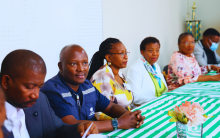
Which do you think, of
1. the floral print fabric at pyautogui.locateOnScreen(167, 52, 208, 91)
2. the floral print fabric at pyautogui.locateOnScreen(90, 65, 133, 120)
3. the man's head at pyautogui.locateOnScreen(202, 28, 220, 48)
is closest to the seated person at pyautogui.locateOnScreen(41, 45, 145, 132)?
the floral print fabric at pyautogui.locateOnScreen(90, 65, 133, 120)

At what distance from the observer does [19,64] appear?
120 cm

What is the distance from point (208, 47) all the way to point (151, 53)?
2247 millimetres

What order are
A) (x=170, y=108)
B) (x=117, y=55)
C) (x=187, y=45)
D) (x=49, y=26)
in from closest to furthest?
(x=170, y=108) → (x=117, y=55) → (x=49, y=26) → (x=187, y=45)

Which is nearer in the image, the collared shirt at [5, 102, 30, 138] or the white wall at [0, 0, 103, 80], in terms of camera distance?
the collared shirt at [5, 102, 30, 138]

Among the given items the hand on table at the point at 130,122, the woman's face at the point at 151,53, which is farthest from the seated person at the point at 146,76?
the hand on table at the point at 130,122

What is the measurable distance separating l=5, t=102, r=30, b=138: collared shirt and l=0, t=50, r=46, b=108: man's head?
A: 0.10 ft

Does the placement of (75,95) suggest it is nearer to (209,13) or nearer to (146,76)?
(146,76)

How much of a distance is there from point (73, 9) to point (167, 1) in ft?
10.2

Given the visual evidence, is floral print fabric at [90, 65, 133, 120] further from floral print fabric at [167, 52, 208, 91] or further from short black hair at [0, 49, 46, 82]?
floral print fabric at [167, 52, 208, 91]

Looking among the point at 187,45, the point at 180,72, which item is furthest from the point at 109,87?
the point at 187,45

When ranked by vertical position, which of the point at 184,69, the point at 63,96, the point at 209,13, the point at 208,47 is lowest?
the point at 184,69

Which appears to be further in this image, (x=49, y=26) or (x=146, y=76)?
(x=146, y=76)

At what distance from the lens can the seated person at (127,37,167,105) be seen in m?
2.91

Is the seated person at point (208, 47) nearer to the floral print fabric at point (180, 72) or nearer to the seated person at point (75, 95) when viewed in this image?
the floral print fabric at point (180, 72)
